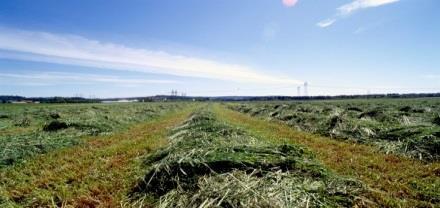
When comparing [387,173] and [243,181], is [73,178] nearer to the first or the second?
[243,181]

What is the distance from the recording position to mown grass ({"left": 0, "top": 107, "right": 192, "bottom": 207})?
6.73 meters

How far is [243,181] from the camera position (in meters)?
6.73

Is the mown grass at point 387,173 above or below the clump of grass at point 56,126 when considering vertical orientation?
below

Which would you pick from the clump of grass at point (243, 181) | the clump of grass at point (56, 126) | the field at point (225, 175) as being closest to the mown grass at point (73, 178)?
the field at point (225, 175)

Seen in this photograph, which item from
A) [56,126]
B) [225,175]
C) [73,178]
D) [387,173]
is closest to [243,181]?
[225,175]

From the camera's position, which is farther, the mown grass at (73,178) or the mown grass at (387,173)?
the mown grass at (73,178)

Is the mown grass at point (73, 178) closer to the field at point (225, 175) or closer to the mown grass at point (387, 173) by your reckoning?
the field at point (225, 175)

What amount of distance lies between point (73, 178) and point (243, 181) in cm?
426

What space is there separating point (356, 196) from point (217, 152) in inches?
135

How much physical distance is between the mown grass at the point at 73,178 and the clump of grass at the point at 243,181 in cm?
66

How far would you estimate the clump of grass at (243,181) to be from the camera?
5996 mm

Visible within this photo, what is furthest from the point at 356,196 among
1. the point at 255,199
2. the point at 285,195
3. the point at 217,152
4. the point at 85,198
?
the point at 85,198

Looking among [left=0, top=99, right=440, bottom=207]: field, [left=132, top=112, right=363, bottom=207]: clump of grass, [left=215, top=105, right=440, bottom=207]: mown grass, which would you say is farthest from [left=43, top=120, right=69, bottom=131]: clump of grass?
[left=215, top=105, right=440, bottom=207]: mown grass

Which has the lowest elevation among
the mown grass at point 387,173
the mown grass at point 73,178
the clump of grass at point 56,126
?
the mown grass at point 73,178
